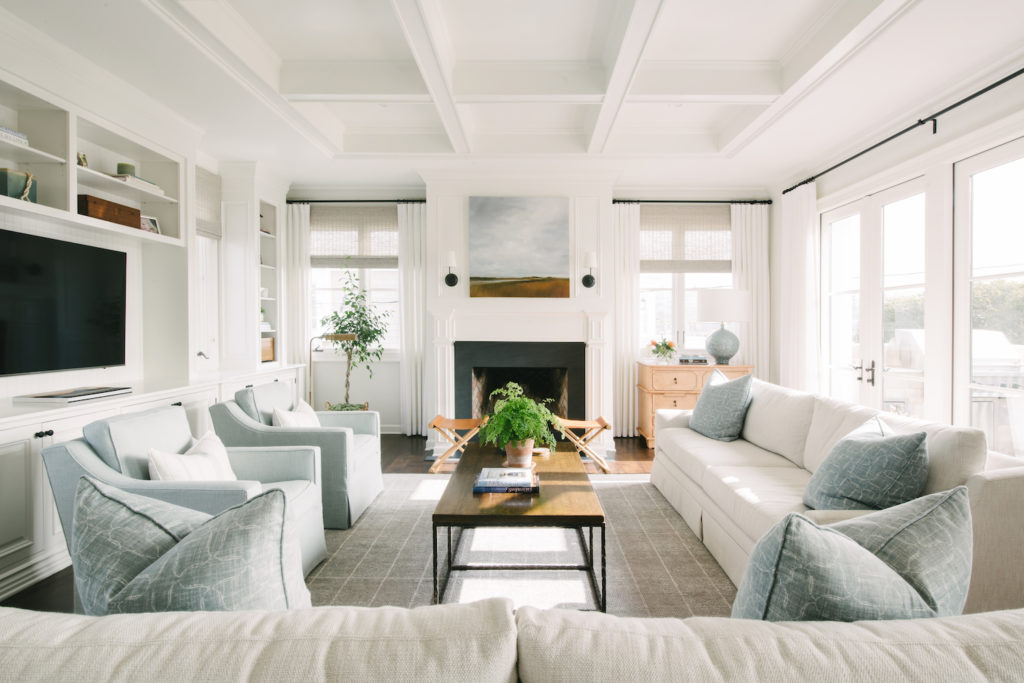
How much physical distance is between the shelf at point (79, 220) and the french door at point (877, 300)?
5024 millimetres

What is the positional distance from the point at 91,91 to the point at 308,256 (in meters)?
2.53

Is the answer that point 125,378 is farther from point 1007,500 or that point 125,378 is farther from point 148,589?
point 1007,500

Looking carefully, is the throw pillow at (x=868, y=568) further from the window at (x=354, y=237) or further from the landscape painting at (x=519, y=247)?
the window at (x=354, y=237)

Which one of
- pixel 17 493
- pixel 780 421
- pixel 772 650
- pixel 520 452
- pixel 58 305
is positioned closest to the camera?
pixel 772 650

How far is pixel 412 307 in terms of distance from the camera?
17.4ft

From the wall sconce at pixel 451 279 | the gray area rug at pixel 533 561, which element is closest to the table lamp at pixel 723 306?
the gray area rug at pixel 533 561

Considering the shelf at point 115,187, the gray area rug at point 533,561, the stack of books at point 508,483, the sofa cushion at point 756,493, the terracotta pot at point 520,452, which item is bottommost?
the gray area rug at point 533,561

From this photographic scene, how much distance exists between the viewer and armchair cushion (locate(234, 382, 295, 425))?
3.01 meters

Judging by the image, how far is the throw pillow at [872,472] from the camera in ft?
6.03

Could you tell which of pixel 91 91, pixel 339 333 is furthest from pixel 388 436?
pixel 91 91

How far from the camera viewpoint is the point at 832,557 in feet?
2.64

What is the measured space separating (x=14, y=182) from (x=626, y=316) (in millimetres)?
4605

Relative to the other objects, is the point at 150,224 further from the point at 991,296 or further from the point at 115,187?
the point at 991,296

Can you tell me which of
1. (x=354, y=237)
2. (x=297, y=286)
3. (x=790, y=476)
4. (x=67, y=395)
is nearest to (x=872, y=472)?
(x=790, y=476)
